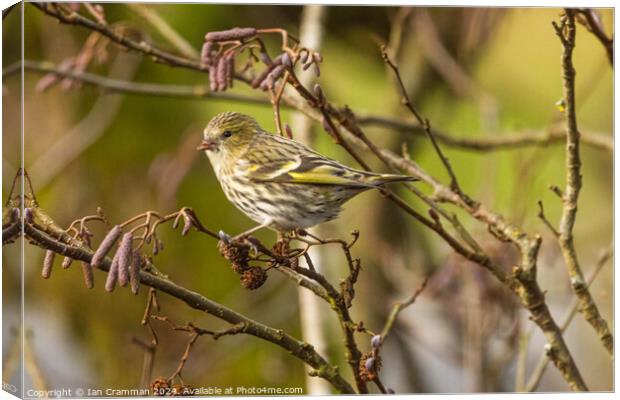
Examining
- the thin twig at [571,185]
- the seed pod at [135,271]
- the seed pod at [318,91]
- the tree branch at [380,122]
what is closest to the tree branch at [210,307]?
the seed pod at [135,271]

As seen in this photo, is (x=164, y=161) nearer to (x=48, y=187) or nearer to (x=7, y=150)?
(x=48, y=187)

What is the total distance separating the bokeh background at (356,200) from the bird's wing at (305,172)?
293mm

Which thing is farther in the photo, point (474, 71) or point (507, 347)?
point (474, 71)

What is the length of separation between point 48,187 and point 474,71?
1.38 meters

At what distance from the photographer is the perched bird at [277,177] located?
2.12 m

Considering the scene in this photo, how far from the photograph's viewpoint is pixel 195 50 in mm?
2900

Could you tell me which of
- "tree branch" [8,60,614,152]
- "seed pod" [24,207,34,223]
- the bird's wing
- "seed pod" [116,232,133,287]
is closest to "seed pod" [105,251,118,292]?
"seed pod" [116,232,133,287]

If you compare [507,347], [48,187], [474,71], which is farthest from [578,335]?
[48,187]

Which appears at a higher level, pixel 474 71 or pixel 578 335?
pixel 474 71

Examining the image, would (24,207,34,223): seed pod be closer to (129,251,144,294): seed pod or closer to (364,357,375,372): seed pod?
(129,251,144,294): seed pod

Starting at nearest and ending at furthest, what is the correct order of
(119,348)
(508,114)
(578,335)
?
(119,348) → (578,335) → (508,114)

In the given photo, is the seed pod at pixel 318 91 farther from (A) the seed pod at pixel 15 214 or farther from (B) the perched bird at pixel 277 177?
(A) the seed pod at pixel 15 214

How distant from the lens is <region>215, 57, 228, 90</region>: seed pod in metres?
2.17

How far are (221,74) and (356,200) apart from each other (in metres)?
1.31
